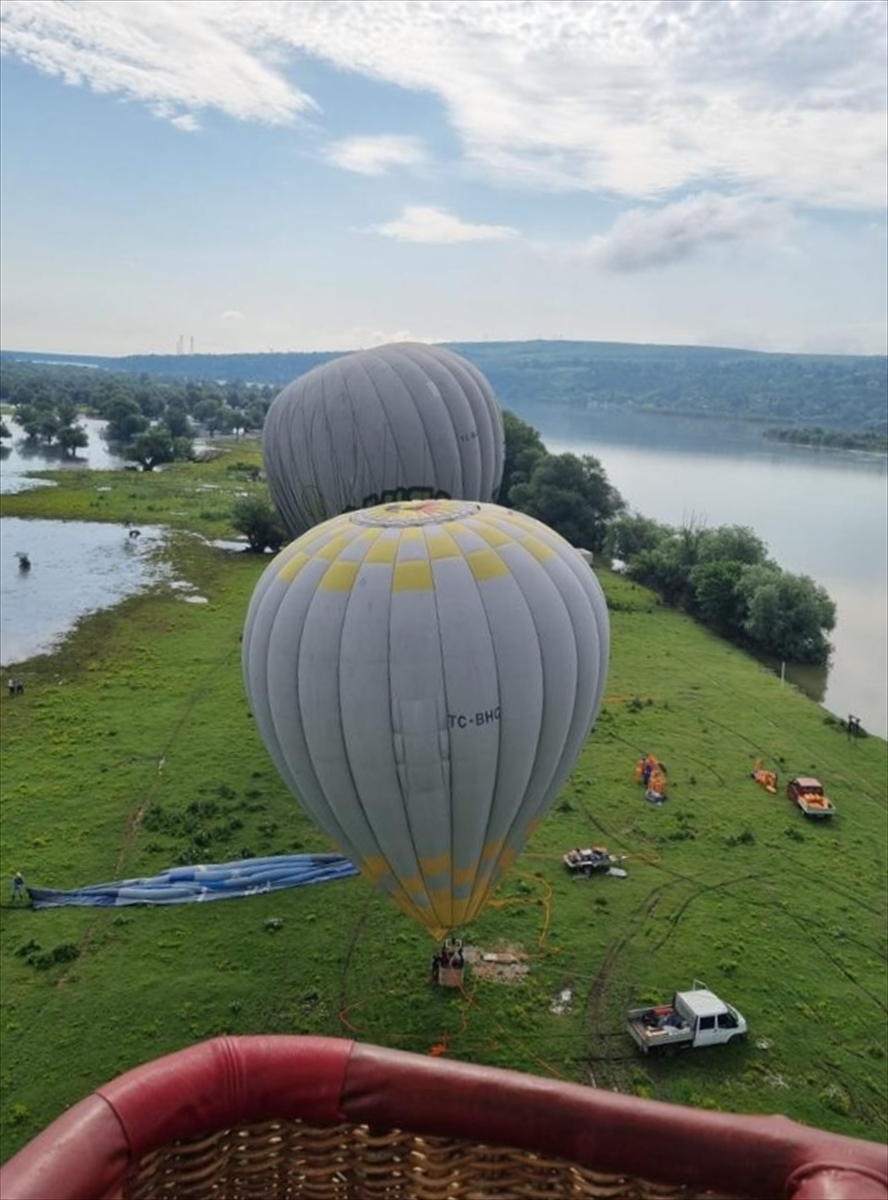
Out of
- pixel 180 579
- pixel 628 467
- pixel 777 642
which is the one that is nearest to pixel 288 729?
pixel 777 642

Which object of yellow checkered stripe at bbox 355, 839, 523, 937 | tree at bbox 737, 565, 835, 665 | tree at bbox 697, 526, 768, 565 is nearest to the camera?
yellow checkered stripe at bbox 355, 839, 523, 937

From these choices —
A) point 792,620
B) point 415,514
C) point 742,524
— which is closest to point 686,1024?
point 415,514

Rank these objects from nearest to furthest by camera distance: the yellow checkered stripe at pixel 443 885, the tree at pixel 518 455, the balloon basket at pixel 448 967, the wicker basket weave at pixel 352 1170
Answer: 1. the wicker basket weave at pixel 352 1170
2. the yellow checkered stripe at pixel 443 885
3. the balloon basket at pixel 448 967
4. the tree at pixel 518 455

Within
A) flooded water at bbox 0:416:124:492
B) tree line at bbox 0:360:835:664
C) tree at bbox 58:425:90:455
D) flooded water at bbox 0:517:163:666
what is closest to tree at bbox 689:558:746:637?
tree line at bbox 0:360:835:664

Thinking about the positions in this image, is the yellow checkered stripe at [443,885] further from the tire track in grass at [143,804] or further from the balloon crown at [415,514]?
the tire track in grass at [143,804]

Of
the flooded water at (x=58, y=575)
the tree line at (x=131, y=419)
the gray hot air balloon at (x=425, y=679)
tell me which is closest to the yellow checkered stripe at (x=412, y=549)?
the gray hot air balloon at (x=425, y=679)

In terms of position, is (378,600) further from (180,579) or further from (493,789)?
(180,579)

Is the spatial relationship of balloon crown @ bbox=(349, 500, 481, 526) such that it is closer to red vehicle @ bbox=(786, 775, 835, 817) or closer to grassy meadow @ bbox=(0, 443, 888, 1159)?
grassy meadow @ bbox=(0, 443, 888, 1159)
